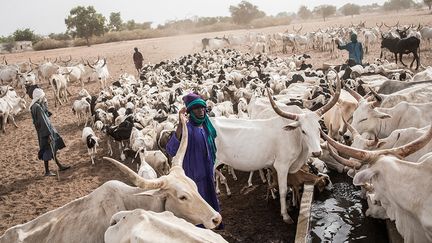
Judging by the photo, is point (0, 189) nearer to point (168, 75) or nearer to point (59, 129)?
point (59, 129)

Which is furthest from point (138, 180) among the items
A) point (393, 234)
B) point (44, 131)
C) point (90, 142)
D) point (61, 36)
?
point (61, 36)

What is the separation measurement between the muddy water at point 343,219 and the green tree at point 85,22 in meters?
50.6

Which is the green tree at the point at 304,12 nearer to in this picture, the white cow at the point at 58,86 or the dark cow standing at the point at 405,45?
the dark cow standing at the point at 405,45

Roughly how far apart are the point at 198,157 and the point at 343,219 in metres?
2.81

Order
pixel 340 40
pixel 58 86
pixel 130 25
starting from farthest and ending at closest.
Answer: pixel 130 25
pixel 340 40
pixel 58 86

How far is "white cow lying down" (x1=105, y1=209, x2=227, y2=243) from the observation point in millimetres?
2904

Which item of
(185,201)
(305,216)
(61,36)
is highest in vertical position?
(61,36)

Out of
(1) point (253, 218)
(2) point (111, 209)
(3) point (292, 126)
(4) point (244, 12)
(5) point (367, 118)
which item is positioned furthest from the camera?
(4) point (244, 12)

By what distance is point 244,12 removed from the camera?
251 feet

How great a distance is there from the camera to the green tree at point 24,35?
59344 millimetres

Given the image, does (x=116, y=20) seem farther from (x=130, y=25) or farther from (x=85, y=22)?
(x=85, y=22)

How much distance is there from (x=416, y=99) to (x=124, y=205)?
6.27 m

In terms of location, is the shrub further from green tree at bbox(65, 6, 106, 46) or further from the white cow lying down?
the white cow lying down

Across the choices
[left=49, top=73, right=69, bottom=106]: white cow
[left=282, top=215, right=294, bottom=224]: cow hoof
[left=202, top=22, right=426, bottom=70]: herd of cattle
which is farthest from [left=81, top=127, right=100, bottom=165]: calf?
[left=202, top=22, right=426, bottom=70]: herd of cattle
